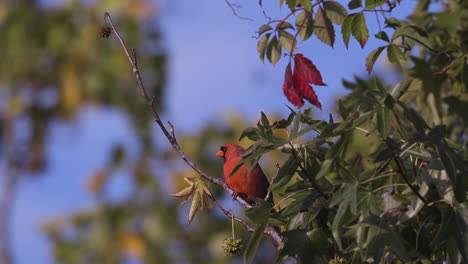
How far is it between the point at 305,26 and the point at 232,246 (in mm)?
995

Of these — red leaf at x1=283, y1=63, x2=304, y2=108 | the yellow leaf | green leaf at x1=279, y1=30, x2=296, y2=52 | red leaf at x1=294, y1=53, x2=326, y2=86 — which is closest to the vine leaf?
red leaf at x1=283, y1=63, x2=304, y2=108

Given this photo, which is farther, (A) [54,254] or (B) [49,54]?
(B) [49,54]

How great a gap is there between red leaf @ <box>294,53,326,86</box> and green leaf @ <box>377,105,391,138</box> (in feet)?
2.21

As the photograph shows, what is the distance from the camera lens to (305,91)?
106 inches

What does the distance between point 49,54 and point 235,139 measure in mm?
5270

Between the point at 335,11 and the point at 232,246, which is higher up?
the point at 335,11

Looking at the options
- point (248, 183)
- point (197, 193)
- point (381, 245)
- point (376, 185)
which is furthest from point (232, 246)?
point (248, 183)

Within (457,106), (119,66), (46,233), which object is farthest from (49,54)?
(457,106)

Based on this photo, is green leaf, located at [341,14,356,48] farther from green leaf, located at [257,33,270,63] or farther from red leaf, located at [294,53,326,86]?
green leaf, located at [257,33,270,63]

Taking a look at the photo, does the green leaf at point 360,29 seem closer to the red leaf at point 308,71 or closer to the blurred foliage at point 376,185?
the blurred foliage at point 376,185

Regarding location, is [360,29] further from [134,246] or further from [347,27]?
[134,246]

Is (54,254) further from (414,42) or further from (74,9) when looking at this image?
(414,42)

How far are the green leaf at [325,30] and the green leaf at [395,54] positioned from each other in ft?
0.78

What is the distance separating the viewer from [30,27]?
13.9 m
